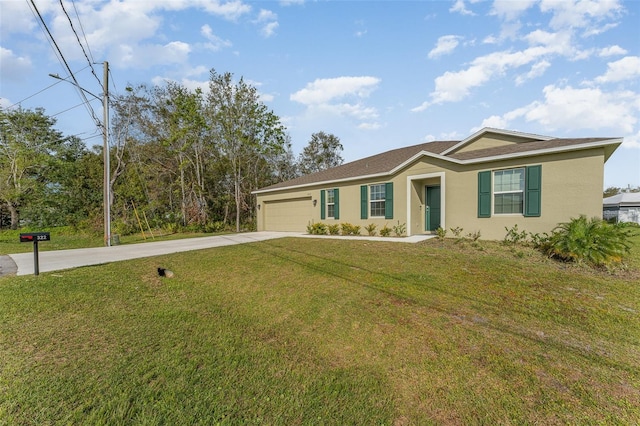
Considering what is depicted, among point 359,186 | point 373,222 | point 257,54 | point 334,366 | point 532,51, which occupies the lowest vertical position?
point 334,366

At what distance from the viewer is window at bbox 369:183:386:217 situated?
37.3 feet

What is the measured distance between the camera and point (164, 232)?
651 inches

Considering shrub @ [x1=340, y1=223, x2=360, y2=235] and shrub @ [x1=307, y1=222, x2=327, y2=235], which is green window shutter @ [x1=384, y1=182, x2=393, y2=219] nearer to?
shrub @ [x1=340, y1=223, x2=360, y2=235]

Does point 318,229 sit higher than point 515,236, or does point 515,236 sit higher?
point 515,236

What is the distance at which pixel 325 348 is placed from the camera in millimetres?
3016

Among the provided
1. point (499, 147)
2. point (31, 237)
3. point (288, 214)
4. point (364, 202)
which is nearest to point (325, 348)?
point (31, 237)

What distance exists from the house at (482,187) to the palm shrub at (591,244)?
1.15m

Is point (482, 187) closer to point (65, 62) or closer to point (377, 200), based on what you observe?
point (377, 200)

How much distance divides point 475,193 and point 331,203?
6.17 meters

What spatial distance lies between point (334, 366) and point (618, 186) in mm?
64127

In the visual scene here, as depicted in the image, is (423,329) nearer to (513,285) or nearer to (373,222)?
(513,285)

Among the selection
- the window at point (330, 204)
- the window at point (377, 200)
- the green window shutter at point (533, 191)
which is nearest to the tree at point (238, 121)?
the window at point (330, 204)

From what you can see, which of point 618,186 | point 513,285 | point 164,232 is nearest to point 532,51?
point 513,285

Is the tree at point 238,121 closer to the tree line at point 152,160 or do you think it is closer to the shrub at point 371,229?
the tree line at point 152,160
